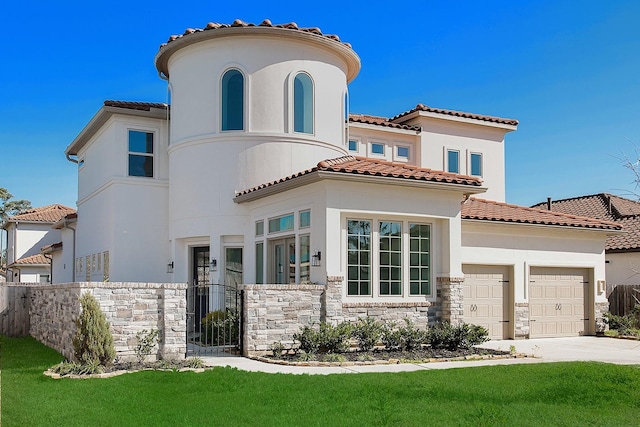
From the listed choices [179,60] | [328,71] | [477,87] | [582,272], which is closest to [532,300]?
[582,272]

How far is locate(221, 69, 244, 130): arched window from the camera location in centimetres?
1912

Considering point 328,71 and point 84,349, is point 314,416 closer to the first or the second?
point 84,349

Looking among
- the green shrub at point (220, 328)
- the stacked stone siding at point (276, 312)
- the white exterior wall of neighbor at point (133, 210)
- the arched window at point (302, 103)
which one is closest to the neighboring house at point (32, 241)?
the white exterior wall of neighbor at point (133, 210)

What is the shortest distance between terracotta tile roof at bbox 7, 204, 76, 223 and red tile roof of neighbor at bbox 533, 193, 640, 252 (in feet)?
106

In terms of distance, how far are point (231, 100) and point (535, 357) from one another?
10940 mm

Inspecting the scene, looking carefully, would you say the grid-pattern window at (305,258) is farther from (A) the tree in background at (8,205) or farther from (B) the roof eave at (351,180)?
(A) the tree in background at (8,205)

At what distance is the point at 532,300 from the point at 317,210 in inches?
341

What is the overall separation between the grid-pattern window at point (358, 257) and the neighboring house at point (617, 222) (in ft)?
31.9

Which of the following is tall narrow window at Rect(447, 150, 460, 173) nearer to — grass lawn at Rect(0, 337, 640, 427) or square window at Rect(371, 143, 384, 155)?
square window at Rect(371, 143, 384, 155)

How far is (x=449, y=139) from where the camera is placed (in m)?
25.9

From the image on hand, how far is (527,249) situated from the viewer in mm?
20078

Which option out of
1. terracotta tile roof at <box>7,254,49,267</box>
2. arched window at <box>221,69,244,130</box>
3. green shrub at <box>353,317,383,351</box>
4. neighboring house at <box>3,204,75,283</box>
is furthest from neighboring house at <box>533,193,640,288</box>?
neighboring house at <box>3,204,75,283</box>

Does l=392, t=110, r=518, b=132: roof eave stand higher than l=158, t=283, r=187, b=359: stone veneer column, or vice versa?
l=392, t=110, r=518, b=132: roof eave

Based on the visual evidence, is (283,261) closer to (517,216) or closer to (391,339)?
(391,339)
